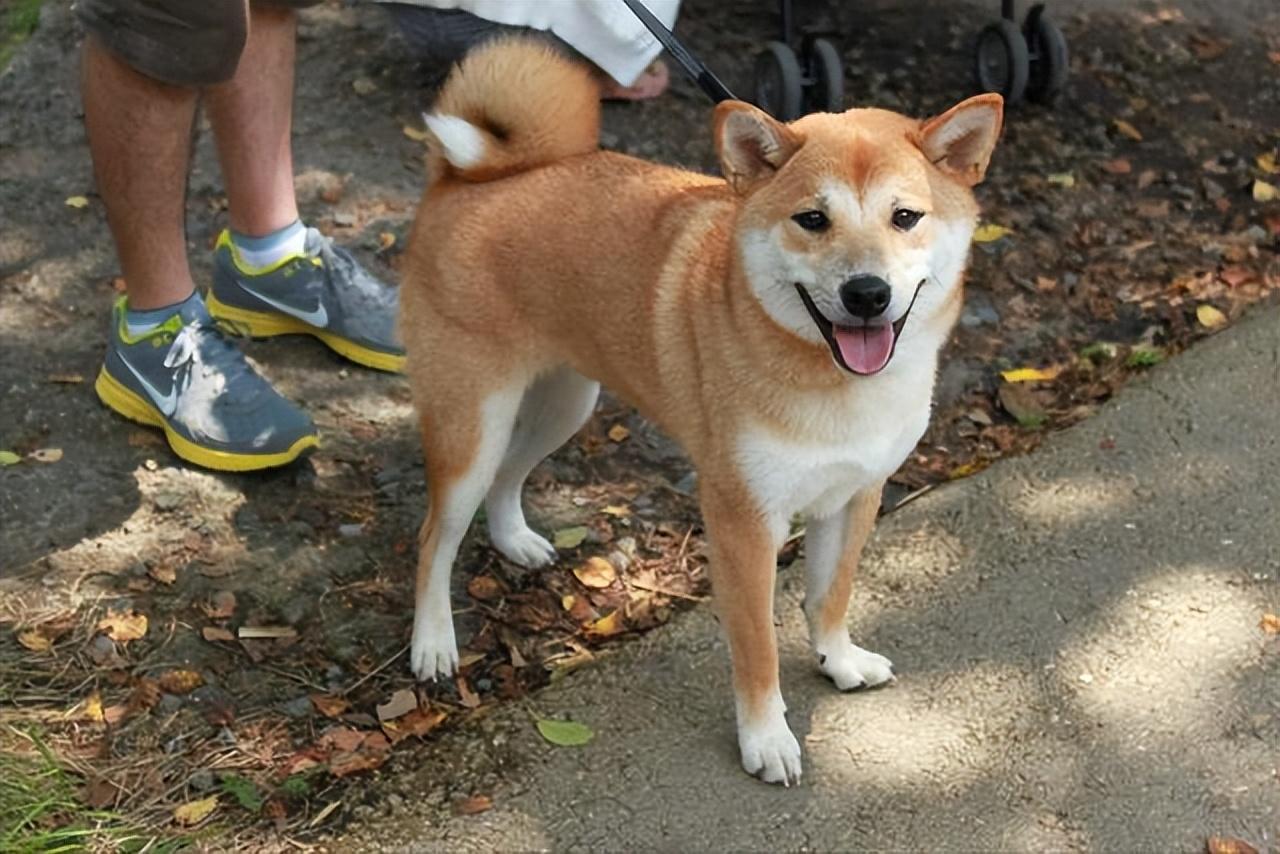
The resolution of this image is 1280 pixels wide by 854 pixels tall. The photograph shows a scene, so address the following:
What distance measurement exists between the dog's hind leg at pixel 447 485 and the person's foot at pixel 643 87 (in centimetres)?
221

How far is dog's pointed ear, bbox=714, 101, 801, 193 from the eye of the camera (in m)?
2.36

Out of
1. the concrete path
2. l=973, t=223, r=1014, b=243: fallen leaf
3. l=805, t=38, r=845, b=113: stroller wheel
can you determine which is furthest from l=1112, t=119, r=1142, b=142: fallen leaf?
the concrete path

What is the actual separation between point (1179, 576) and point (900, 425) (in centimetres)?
98

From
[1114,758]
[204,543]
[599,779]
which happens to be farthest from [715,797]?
[204,543]

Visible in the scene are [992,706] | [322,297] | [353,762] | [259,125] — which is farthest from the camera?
[322,297]

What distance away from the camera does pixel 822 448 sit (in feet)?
8.13

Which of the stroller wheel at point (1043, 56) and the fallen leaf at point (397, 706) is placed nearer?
the fallen leaf at point (397, 706)

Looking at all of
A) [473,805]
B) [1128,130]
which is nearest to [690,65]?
[473,805]

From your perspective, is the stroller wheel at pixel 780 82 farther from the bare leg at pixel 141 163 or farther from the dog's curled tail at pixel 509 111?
the bare leg at pixel 141 163

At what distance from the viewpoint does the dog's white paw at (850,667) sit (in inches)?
114

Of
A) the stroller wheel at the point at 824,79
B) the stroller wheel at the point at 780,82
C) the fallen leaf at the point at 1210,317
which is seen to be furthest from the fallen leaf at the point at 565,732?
the stroller wheel at the point at 824,79

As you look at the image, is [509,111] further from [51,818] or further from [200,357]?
[51,818]

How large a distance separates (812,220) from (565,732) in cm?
112

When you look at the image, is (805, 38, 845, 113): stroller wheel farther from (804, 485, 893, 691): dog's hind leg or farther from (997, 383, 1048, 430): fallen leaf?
(804, 485, 893, 691): dog's hind leg
